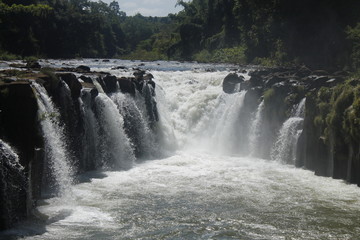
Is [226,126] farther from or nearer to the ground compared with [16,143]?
nearer to the ground

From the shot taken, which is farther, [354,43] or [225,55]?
[225,55]

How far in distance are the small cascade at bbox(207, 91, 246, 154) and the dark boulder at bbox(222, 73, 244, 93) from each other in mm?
392

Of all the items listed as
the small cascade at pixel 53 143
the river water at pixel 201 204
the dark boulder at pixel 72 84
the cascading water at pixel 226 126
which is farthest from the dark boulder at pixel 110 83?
the cascading water at pixel 226 126

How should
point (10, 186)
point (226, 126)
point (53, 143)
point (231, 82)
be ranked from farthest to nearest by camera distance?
1. point (231, 82)
2. point (226, 126)
3. point (53, 143)
4. point (10, 186)

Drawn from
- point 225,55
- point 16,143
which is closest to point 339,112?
point 16,143

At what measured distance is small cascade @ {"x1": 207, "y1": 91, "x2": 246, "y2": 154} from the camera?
25.9 meters

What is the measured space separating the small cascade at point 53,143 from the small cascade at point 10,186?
2847mm

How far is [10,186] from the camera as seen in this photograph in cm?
1332

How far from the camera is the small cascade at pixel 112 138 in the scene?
857 inches

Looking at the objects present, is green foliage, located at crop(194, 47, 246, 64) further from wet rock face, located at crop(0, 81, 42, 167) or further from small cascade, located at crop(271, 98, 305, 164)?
wet rock face, located at crop(0, 81, 42, 167)

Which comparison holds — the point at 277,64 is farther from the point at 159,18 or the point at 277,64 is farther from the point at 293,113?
the point at 159,18

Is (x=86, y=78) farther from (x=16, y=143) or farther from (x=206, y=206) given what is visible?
(x=206, y=206)

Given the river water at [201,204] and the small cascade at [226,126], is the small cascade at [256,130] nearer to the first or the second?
the river water at [201,204]

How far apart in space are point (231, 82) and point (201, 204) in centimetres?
1312
